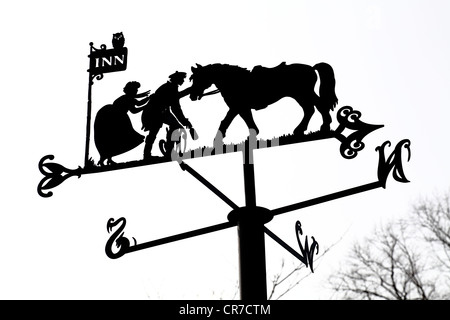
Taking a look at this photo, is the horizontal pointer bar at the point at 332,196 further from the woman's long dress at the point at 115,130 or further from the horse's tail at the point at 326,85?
the woman's long dress at the point at 115,130

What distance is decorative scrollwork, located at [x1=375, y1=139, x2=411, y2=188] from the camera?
281cm

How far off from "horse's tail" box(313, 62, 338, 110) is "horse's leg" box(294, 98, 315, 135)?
0.22 feet

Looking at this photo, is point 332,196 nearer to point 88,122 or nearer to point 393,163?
point 393,163

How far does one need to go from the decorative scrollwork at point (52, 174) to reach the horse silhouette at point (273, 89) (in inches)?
33.4

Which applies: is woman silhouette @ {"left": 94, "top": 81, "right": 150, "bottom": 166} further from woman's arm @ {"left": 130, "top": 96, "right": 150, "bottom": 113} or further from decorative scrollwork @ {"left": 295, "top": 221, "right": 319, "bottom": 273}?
decorative scrollwork @ {"left": 295, "top": 221, "right": 319, "bottom": 273}

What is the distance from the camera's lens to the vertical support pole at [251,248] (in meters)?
2.37

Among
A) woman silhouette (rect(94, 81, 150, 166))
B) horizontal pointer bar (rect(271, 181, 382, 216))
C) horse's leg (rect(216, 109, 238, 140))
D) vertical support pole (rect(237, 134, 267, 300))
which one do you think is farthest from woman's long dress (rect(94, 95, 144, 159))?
horizontal pointer bar (rect(271, 181, 382, 216))

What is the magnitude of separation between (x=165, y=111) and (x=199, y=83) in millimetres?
231

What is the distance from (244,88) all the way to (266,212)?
0.68 m

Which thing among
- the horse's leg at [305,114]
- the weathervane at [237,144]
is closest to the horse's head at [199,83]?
the weathervane at [237,144]

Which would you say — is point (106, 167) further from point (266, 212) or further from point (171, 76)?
point (266, 212)

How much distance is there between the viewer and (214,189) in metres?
2.81

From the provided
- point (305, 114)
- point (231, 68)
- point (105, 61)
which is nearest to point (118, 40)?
point (105, 61)
